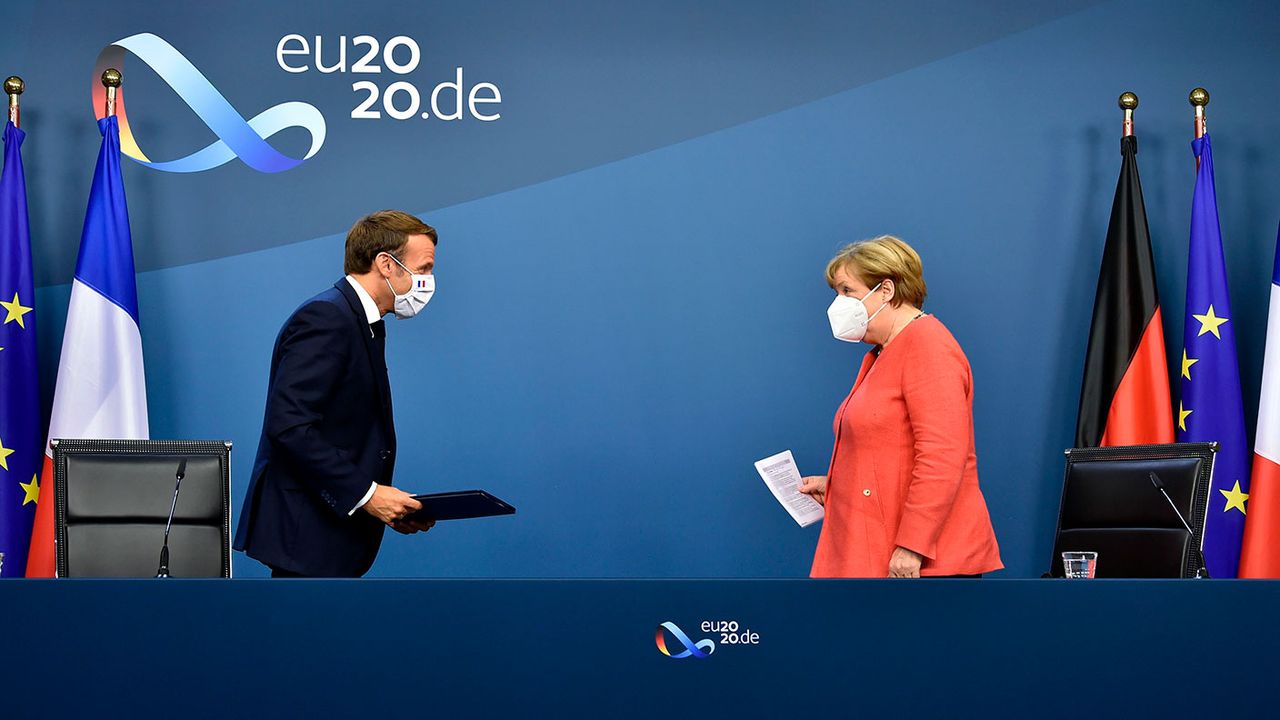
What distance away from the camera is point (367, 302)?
2.88 m

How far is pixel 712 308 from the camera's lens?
412 cm

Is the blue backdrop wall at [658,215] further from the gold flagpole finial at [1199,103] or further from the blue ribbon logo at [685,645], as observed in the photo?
the blue ribbon logo at [685,645]

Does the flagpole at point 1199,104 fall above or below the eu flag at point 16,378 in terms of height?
above

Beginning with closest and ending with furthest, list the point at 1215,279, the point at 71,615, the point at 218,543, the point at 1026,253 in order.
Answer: the point at 71,615 → the point at 218,543 → the point at 1215,279 → the point at 1026,253

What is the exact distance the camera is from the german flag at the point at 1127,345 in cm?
389

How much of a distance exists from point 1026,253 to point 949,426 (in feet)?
6.15

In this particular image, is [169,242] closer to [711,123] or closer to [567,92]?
[567,92]

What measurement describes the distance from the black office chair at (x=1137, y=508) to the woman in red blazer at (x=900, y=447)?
0.35 metres

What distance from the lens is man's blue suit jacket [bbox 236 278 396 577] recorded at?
258cm

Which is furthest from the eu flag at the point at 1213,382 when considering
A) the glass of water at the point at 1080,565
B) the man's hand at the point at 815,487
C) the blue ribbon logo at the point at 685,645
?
the blue ribbon logo at the point at 685,645

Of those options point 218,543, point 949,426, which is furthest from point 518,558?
point 949,426

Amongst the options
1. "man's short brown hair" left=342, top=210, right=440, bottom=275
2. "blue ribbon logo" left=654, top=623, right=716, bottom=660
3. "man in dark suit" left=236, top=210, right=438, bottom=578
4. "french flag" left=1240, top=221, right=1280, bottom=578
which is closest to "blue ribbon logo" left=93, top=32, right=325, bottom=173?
"man's short brown hair" left=342, top=210, right=440, bottom=275

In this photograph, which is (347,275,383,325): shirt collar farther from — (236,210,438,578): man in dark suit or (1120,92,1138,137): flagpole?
(1120,92,1138,137): flagpole

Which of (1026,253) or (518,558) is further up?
(1026,253)
